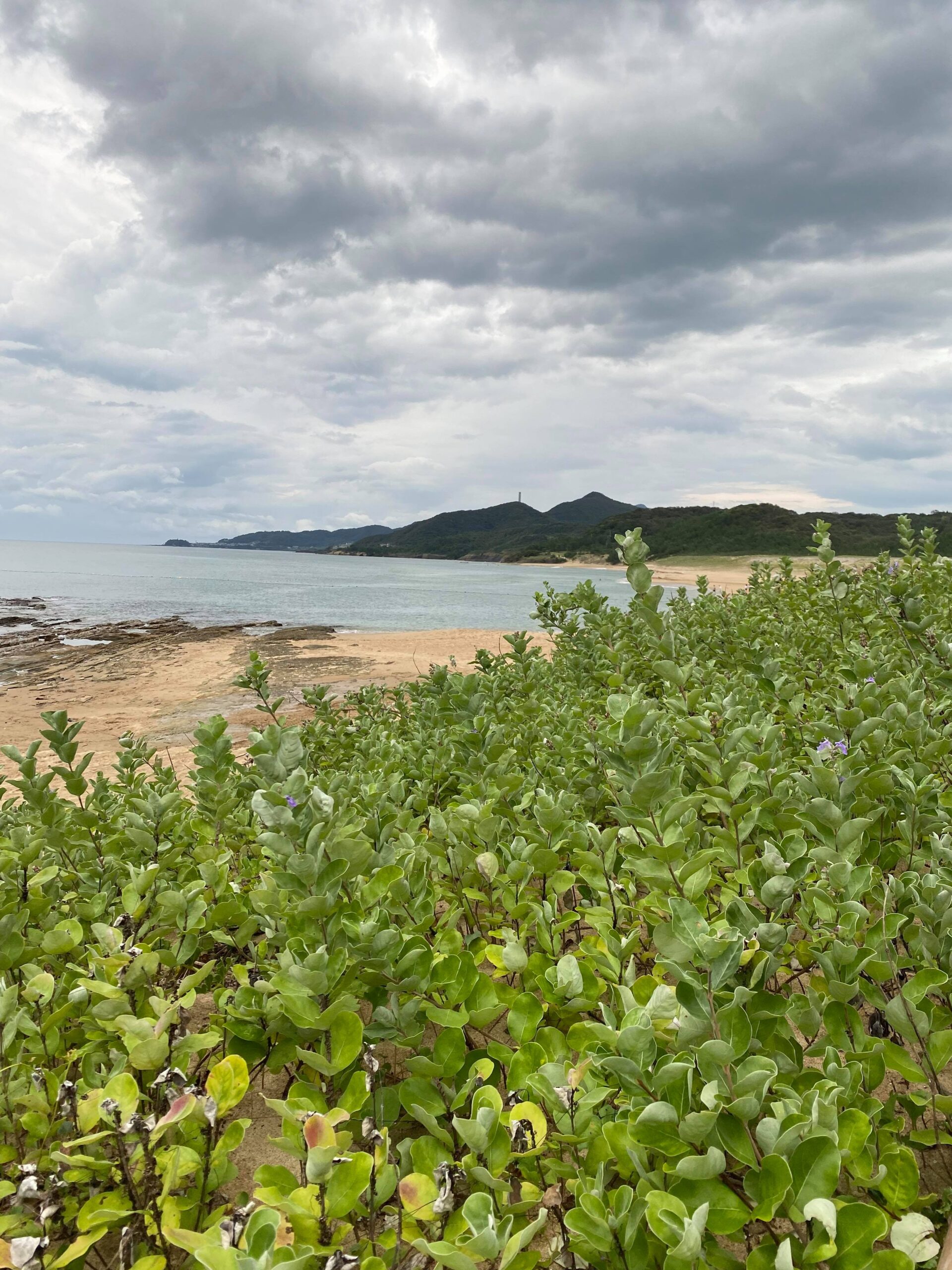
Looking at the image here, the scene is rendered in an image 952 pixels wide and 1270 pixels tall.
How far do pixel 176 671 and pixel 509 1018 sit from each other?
2033cm

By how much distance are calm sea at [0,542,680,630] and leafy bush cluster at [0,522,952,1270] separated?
1291 centimetres

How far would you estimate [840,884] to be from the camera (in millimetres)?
1776

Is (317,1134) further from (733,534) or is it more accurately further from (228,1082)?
(733,534)

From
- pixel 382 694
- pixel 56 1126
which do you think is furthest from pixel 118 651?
pixel 56 1126

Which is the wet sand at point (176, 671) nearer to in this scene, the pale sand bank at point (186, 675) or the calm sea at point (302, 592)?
the pale sand bank at point (186, 675)

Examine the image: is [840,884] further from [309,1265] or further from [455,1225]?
[309,1265]

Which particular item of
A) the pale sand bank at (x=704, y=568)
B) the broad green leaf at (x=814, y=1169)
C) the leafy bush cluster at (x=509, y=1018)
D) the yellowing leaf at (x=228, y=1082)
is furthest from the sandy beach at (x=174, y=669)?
the pale sand bank at (x=704, y=568)

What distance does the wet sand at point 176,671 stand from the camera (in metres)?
13.4

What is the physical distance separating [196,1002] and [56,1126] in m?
0.87

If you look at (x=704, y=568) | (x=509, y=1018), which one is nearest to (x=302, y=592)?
(x=704, y=568)

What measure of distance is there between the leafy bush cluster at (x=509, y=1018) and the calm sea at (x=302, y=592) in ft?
42.3

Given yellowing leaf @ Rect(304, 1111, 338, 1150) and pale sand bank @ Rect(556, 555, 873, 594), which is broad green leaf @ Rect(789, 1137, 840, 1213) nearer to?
yellowing leaf @ Rect(304, 1111, 338, 1150)

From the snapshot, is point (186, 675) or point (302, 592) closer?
point (186, 675)

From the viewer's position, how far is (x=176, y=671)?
66.1 feet
